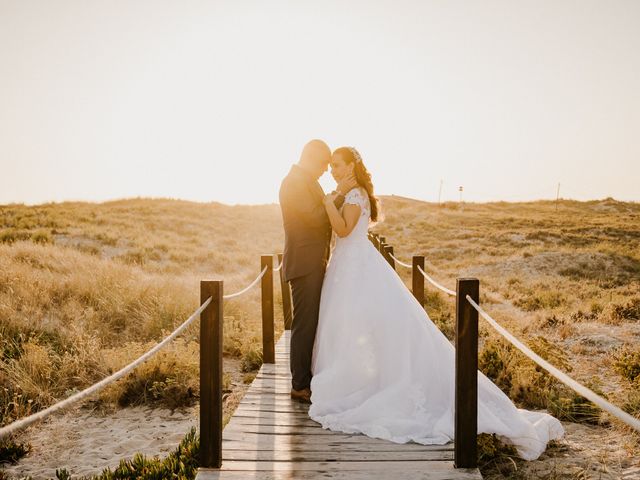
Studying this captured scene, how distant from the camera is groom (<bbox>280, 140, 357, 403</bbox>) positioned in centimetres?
506

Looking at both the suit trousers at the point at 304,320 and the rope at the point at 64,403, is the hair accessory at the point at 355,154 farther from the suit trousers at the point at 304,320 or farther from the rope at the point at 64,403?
the rope at the point at 64,403

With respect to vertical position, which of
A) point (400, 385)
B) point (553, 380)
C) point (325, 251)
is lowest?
point (553, 380)

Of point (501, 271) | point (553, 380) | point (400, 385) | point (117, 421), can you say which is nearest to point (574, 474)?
point (400, 385)

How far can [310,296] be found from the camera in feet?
17.1

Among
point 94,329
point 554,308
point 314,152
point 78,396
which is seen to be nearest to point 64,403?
point 78,396

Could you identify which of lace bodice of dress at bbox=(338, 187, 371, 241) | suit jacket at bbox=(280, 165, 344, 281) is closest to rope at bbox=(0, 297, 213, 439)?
suit jacket at bbox=(280, 165, 344, 281)

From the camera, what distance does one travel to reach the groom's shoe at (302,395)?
522cm

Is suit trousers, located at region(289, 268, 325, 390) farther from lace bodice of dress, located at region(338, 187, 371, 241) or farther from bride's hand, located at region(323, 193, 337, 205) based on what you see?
bride's hand, located at region(323, 193, 337, 205)

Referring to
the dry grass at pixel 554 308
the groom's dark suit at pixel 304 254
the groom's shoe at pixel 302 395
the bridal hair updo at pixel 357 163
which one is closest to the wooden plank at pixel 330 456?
the dry grass at pixel 554 308

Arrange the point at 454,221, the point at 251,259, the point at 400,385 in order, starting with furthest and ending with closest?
1. the point at 454,221
2. the point at 251,259
3. the point at 400,385

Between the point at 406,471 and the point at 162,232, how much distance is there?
1143 inches

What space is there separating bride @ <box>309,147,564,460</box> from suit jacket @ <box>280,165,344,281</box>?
5.9 inches

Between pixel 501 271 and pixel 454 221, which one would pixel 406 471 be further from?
pixel 454 221

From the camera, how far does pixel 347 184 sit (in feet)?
17.2
